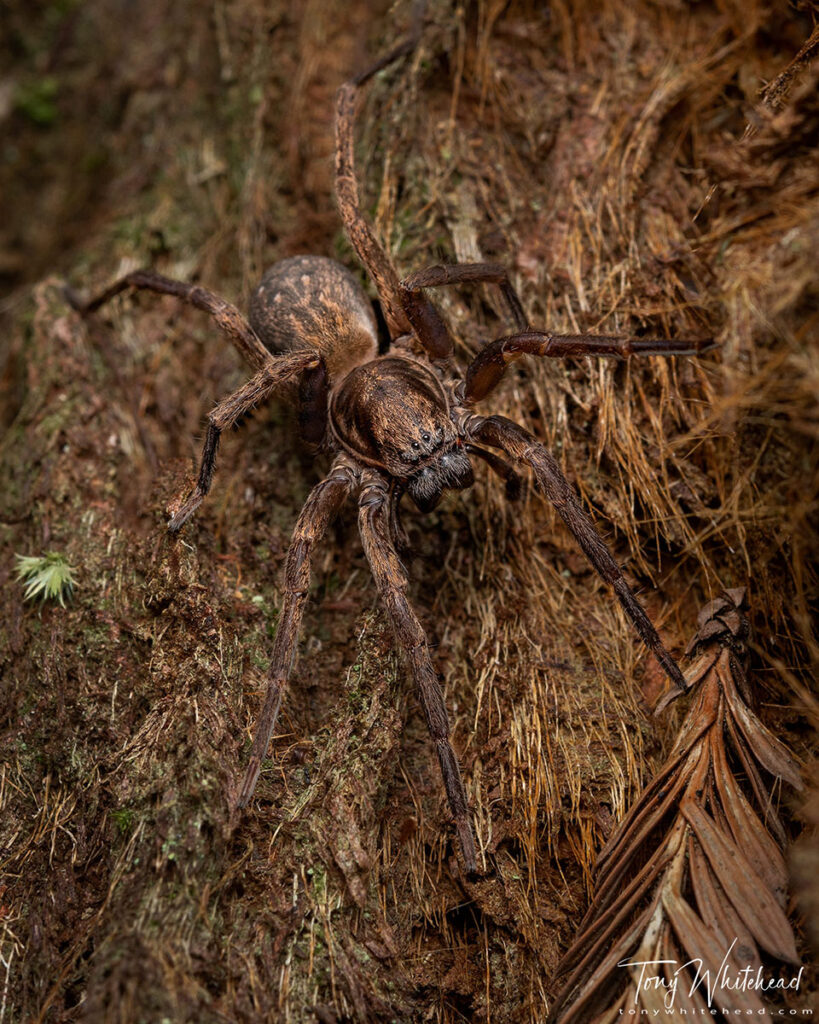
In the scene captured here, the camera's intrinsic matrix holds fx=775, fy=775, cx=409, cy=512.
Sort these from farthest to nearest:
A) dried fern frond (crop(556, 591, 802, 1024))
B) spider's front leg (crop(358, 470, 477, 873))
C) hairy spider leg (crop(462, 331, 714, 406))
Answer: hairy spider leg (crop(462, 331, 714, 406))
spider's front leg (crop(358, 470, 477, 873))
dried fern frond (crop(556, 591, 802, 1024))

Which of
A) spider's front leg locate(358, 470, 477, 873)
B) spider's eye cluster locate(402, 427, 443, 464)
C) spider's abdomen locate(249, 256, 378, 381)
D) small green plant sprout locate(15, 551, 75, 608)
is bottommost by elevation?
spider's front leg locate(358, 470, 477, 873)

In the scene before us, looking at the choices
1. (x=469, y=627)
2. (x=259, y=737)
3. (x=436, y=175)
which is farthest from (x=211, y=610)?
(x=436, y=175)

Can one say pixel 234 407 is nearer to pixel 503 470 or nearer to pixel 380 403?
pixel 380 403

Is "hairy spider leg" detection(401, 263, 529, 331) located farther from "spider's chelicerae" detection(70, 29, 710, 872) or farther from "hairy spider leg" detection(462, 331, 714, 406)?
"hairy spider leg" detection(462, 331, 714, 406)

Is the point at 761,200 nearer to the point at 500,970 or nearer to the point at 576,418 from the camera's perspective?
the point at 576,418

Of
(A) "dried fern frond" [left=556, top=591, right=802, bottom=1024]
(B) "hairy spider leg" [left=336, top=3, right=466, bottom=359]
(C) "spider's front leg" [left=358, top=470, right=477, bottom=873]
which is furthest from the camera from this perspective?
(B) "hairy spider leg" [left=336, top=3, right=466, bottom=359]

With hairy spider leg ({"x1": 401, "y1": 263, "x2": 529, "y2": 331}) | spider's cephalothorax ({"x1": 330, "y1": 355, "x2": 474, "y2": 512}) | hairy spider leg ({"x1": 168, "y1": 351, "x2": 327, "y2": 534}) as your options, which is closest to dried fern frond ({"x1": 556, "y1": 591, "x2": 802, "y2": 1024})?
spider's cephalothorax ({"x1": 330, "y1": 355, "x2": 474, "y2": 512})

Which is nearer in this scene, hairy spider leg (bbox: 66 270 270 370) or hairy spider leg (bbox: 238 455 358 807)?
hairy spider leg (bbox: 238 455 358 807)
